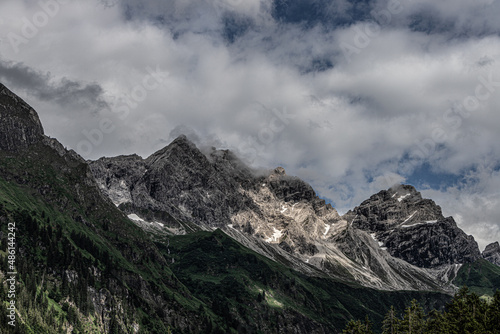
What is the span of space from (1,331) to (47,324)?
36366 millimetres

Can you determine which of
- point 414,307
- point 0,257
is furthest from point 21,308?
point 414,307

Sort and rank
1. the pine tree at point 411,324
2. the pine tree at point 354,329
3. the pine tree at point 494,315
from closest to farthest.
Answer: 1. the pine tree at point 494,315
2. the pine tree at point 411,324
3. the pine tree at point 354,329

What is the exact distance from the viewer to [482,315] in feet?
284

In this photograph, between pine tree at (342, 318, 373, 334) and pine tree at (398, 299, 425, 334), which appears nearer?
pine tree at (398, 299, 425, 334)

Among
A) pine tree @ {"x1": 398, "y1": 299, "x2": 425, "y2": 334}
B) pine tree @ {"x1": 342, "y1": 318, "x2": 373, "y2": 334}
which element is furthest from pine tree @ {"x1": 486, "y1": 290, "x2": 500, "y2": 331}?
pine tree @ {"x1": 342, "y1": 318, "x2": 373, "y2": 334}

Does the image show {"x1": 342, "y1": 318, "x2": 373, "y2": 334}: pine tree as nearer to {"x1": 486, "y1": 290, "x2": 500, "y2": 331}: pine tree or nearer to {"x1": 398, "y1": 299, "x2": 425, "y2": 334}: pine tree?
{"x1": 398, "y1": 299, "x2": 425, "y2": 334}: pine tree

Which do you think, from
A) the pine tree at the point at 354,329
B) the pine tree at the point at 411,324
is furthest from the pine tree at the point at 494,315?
the pine tree at the point at 354,329

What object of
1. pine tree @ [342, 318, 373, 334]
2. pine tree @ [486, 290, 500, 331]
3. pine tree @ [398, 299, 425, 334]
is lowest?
pine tree @ [342, 318, 373, 334]

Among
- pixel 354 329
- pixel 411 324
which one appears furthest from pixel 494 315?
pixel 354 329

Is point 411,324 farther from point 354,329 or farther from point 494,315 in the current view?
point 494,315

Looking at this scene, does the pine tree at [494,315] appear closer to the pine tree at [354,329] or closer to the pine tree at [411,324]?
the pine tree at [411,324]

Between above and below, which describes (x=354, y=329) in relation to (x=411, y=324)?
below

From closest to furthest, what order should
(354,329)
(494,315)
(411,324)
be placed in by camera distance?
(494,315) < (411,324) < (354,329)

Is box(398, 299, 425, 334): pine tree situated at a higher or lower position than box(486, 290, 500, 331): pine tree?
lower
